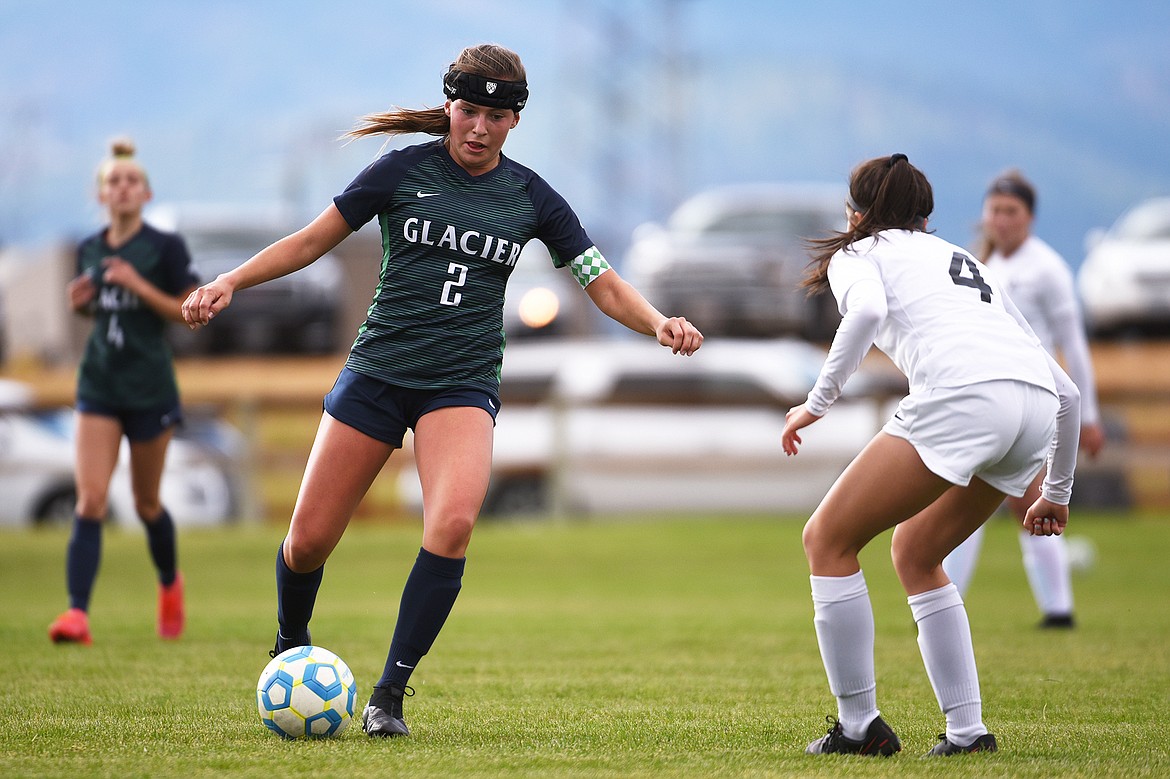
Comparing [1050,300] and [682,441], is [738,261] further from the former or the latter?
[1050,300]

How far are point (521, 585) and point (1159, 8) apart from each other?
378 feet

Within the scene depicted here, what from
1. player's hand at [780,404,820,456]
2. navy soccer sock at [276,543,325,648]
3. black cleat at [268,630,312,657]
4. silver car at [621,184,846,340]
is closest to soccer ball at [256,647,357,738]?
navy soccer sock at [276,543,325,648]

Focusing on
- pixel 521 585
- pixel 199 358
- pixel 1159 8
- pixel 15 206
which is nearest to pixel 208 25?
pixel 1159 8

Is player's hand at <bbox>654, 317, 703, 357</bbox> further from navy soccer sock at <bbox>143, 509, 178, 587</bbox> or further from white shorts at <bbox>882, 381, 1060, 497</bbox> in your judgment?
navy soccer sock at <bbox>143, 509, 178, 587</bbox>

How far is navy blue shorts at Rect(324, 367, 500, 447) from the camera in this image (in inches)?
199

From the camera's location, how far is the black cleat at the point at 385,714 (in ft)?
16.0

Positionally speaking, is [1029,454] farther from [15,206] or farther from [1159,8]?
[1159,8]

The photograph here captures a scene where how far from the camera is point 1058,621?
892 cm

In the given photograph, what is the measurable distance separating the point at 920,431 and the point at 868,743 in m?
0.98

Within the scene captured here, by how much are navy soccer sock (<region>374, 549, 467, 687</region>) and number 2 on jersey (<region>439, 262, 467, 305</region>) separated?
0.84 metres

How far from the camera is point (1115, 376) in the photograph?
18.9 metres

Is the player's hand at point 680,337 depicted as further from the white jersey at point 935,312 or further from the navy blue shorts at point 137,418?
the navy blue shorts at point 137,418

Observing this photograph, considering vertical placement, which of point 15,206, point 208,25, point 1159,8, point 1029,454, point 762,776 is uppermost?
point 208,25

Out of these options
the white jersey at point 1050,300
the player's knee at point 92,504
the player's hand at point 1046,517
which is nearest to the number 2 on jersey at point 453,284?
the player's hand at point 1046,517
